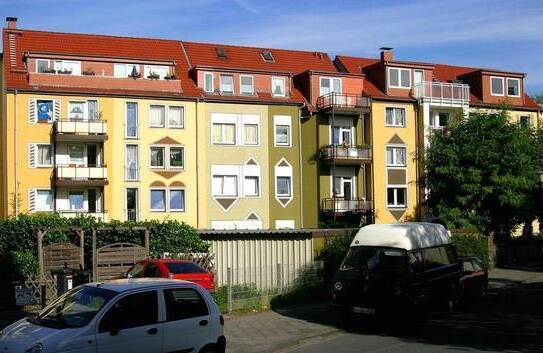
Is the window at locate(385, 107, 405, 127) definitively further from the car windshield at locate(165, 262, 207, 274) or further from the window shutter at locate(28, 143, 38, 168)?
the car windshield at locate(165, 262, 207, 274)

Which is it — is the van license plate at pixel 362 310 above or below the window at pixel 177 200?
below

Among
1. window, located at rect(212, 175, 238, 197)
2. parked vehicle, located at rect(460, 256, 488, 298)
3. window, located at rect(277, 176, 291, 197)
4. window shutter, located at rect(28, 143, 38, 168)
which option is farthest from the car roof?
window, located at rect(277, 176, 291, 197)

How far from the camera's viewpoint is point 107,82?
134ft

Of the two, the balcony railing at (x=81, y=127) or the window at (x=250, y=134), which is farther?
the window at (x=250, y=134)

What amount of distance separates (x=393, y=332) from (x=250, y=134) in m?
28.8

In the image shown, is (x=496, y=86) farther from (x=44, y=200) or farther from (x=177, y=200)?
(x=44, y=200)

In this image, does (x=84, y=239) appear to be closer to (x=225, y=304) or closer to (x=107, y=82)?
(x=225, y=304)

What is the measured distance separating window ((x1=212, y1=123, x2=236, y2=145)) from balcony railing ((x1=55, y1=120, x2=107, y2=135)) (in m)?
6.85

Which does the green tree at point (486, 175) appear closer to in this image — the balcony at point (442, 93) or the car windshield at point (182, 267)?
the balcony at point (442, 93)

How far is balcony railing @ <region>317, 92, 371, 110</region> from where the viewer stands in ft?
148

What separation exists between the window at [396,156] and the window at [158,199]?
1570cm

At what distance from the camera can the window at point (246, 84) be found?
44.3 m

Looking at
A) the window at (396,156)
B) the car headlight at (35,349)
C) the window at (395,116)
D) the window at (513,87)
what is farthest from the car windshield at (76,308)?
the window at (513,87)

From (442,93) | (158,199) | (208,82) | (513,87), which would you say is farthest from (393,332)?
(513,87)
